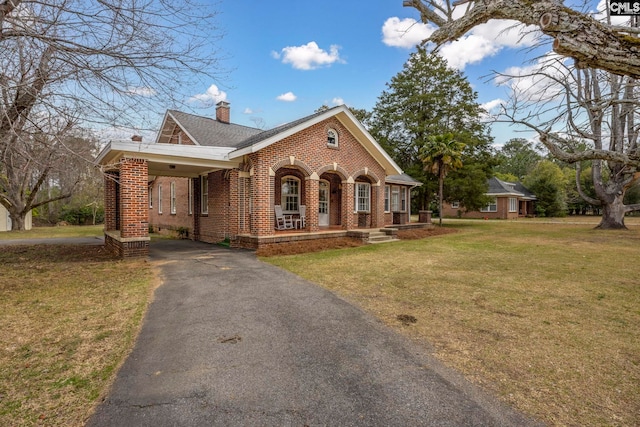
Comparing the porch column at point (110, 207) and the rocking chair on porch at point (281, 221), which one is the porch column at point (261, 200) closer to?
the rocking chair on porch at point (281, 221)

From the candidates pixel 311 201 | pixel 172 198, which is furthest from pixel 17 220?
pixel 311 201

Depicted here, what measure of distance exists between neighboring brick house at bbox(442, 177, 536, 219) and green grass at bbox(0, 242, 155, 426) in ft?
111

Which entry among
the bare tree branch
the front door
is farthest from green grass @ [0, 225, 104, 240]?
the bare tree branch

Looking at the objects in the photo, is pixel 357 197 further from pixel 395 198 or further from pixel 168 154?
pixel 168 154

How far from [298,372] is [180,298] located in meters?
3.43

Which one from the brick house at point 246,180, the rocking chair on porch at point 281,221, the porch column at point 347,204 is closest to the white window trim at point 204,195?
the brick house at point 246,180

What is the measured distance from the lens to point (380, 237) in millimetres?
14711

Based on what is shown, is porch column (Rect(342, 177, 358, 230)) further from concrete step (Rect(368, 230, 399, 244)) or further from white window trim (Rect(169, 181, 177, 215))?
white window trim (Rect(169, 181, 177, 215))

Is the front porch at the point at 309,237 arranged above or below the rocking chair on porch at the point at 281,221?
below

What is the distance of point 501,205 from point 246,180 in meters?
33.4

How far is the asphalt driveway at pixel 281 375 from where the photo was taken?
2.61 metres

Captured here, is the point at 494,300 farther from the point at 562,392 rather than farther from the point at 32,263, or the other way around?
the point at 32,263

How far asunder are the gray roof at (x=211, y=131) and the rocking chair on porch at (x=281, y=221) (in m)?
3.99

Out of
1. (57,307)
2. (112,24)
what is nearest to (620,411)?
(57,307)
